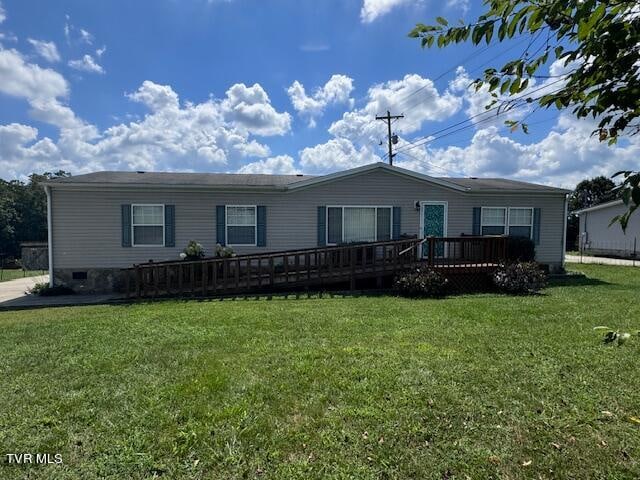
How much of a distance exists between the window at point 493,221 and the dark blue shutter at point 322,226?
5433 millimetres

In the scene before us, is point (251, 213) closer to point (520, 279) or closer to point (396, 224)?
point (396, 224)

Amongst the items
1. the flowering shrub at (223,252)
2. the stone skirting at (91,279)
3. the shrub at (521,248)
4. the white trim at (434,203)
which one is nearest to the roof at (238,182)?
the white trim at (434,203)

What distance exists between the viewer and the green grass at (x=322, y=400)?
8.16 ft

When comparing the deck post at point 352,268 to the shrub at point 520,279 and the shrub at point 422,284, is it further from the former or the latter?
the shrub at point 520,279

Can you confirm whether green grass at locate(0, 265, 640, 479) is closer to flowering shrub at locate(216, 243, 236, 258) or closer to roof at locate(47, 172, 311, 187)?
flowering shrub at locate(216, 243, 236, 258)

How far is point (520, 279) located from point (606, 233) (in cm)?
2110

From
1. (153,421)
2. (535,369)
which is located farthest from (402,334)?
(153,421)

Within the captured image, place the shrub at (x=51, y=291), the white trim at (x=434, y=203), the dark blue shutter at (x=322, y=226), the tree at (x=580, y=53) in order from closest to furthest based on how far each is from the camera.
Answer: the tree at (x=580, y=53) → the shrub at (x=51, y=291) → the dark blue shutter at (x=322, y=226) → the white trim at (x=434, y=203)

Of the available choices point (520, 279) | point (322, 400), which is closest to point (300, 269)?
point (520, 279)

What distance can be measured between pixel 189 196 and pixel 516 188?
426 inches

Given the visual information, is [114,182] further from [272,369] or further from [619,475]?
[619,475]

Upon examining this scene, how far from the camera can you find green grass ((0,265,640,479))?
97.9 inches

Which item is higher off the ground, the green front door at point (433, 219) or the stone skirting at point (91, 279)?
the green front door at point (433, 219)

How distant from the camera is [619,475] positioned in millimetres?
2367
